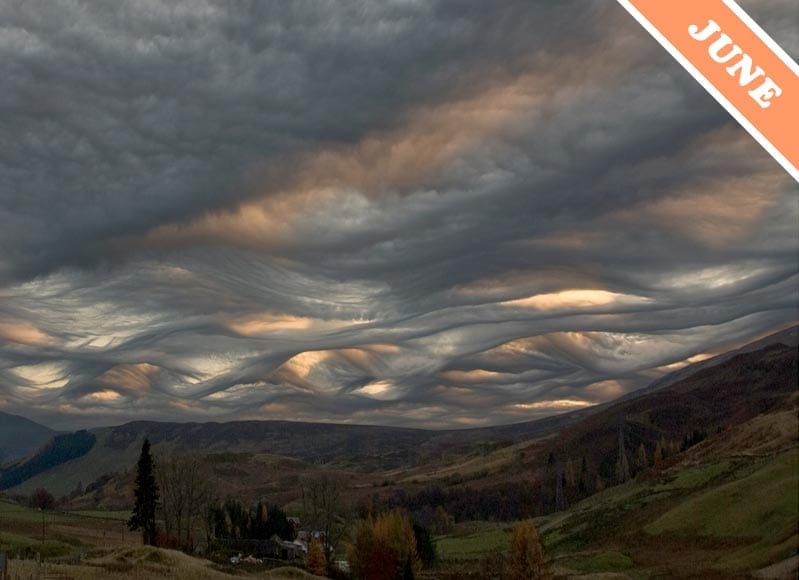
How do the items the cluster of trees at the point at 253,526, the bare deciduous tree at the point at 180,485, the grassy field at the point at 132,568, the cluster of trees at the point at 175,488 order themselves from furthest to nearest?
the cluster of trees at the point at 253,526 → the bare deciduous tree at the point at 180,485 → the cluster of trees at the point at 175,488 → the grassy field at the point at 132,568

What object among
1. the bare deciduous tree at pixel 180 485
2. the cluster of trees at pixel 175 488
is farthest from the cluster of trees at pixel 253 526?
the bare deciduous tree at pixel 180 485

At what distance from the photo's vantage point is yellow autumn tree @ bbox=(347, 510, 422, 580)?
112 m

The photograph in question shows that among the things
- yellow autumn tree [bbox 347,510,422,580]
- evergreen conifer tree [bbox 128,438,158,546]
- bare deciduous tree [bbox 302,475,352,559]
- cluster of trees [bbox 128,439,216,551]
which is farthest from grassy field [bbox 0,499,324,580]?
bare deciduous tree [bbox 302,475,352,559]

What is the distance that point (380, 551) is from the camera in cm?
11456

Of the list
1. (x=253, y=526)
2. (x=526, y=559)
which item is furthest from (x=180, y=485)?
(x=526, y=559)

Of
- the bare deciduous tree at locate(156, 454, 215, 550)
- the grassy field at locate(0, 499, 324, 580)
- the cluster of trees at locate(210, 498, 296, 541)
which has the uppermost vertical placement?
the bare deciduous tree at locate(156, 454, 215, 550)

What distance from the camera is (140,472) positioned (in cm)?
14225

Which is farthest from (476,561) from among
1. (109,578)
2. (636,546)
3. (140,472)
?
(109,578)

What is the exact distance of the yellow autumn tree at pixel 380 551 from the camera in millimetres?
112125

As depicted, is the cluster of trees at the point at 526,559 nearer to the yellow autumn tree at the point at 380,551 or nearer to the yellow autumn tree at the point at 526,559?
the yellow autumn tree at the point at 526,559

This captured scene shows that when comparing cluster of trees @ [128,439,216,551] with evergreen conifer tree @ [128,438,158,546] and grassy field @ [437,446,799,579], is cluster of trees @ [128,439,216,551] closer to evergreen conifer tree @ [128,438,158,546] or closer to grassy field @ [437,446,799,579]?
evergreen conifer tree @ [128,438,158,546]

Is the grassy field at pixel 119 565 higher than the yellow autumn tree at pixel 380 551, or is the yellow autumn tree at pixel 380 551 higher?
the grassy field at pixel 119 565

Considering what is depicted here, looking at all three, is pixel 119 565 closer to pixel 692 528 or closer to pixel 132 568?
pixel 132 568

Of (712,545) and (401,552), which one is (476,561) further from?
(712,545)
